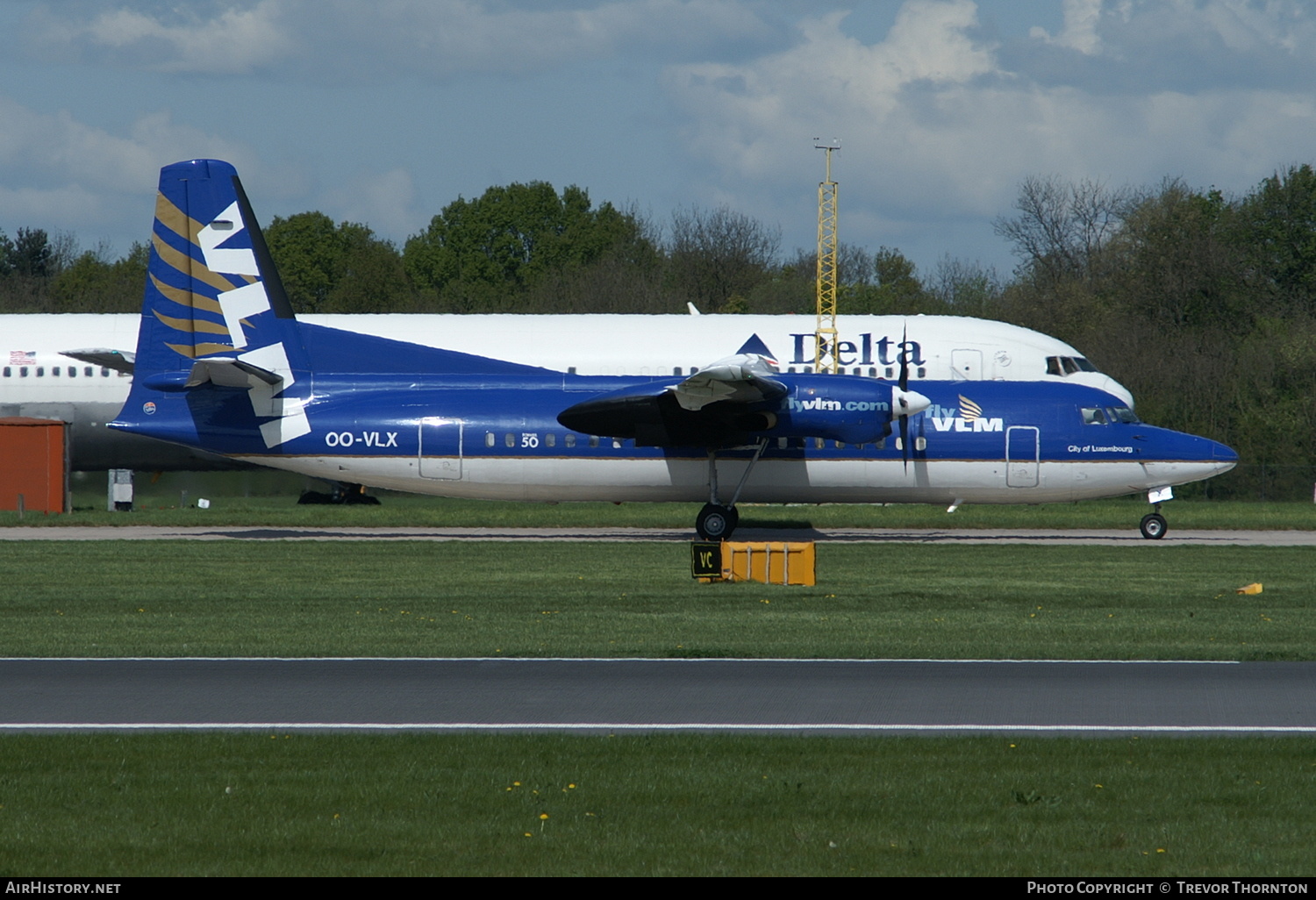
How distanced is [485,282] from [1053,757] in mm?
89709

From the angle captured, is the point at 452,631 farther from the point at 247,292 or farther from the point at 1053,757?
the point at 247,292

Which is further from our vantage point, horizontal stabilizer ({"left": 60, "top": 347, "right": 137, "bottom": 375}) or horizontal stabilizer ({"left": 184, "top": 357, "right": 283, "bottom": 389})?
horizontal stabilizer ({"left": 60, "top": 347, "right": 137, "bottom": 375})

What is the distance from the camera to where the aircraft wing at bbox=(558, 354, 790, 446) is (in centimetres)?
2842

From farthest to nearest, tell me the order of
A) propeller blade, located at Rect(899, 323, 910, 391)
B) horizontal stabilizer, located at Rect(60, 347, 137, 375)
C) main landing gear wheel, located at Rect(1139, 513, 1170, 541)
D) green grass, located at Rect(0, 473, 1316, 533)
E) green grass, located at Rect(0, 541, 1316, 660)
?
1. green grass, located at Rect(0, 473, 1316, 533)
2. horizontal stabilizer, located at Rect(60, 347, 137, 375)
3. main landing gear wheel, located at Rect(1139, 513, 1170, 541)
4. propeller blade, located at Rect(899, 323, 910, 391)
5. green grass, located at Rect(0, 541, 1316, 660)

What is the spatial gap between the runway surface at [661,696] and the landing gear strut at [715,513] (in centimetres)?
1550

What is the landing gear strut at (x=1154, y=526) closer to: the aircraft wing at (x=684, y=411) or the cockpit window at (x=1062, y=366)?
the cockpit window at (x=1062, y=366)

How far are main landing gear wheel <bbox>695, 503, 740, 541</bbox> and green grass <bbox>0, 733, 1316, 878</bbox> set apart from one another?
63.7 ft

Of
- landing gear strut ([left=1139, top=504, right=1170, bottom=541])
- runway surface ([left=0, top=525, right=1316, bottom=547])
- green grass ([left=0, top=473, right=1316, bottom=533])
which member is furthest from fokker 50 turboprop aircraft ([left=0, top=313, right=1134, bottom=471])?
landing gear strut ([left=1139, top=504, right=1170, bottom=541])

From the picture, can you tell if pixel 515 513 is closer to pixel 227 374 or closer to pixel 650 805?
pixel 227 374

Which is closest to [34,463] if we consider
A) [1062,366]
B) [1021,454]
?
[1021,454]

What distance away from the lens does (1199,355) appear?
54906 mm

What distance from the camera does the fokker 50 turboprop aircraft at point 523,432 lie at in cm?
3006

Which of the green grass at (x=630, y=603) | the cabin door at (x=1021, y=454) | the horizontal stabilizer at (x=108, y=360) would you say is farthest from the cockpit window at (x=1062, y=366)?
the horizontal stabilizer at (x=108, y=360)

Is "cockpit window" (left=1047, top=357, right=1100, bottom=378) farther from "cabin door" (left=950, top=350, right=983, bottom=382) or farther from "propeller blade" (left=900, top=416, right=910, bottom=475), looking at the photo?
"propeller blade" (left=900, top=416, right=910, bottom=475)
